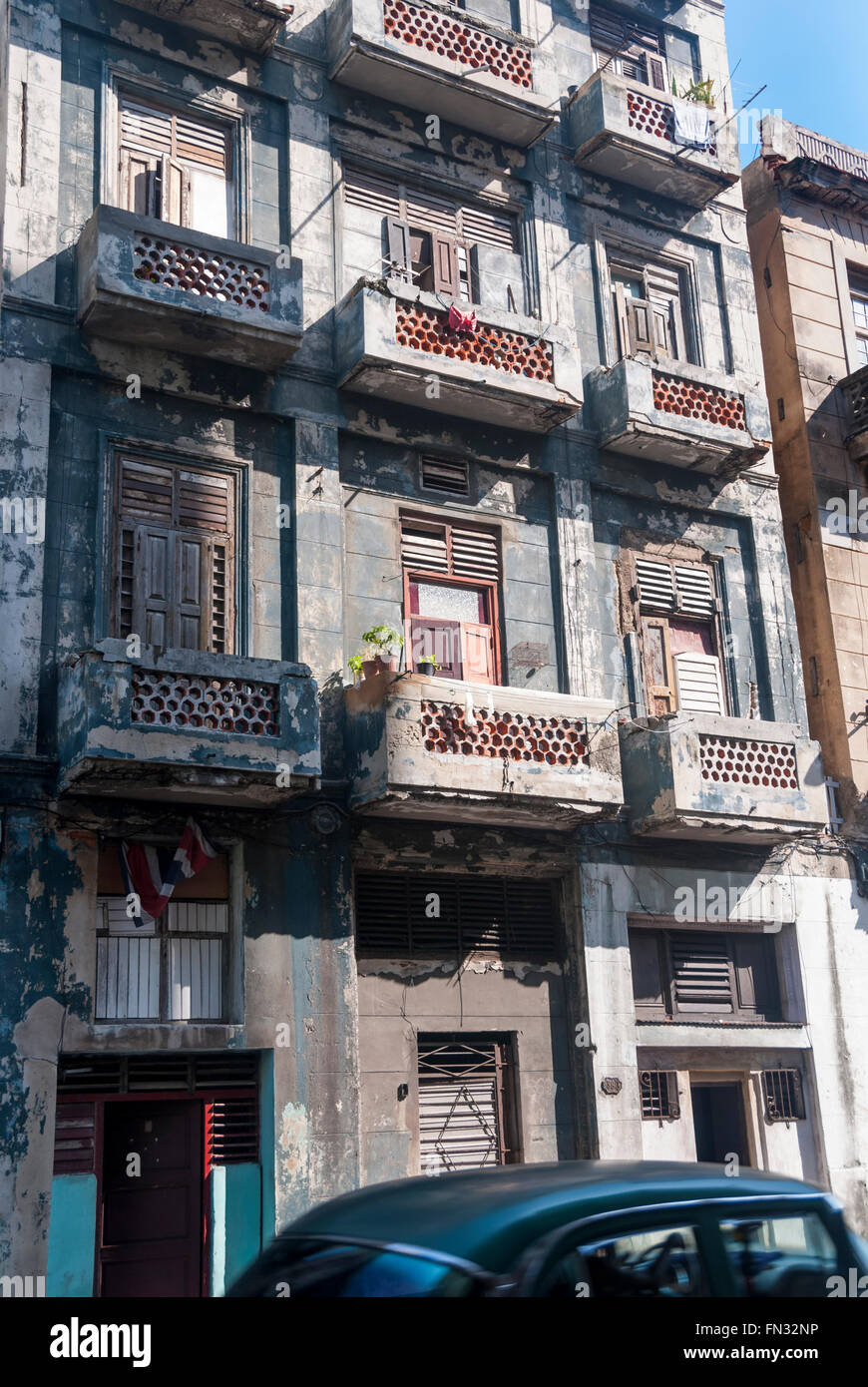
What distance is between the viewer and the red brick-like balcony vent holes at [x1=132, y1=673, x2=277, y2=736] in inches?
439

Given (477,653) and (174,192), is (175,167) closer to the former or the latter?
(174,192)

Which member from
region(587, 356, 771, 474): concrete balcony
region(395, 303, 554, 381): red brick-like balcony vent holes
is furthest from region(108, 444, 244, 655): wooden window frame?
region(587, 356, 771, 474): concrete balcony

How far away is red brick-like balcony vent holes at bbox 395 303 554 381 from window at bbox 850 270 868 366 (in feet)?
22.2

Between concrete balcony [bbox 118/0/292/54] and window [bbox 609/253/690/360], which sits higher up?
concrete balcony [bbox 118/0/292/54]

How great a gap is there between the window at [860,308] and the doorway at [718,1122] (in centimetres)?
1080

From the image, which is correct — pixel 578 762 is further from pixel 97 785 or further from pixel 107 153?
pixel 107 153

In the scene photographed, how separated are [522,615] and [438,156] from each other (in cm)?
585

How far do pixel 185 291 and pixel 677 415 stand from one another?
6337 mm

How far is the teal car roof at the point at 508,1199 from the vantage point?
170 inches

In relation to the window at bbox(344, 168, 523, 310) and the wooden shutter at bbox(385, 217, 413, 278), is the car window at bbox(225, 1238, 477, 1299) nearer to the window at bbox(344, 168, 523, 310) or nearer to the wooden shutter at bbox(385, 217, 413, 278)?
the window at bbox(344, 168, 523, 310)

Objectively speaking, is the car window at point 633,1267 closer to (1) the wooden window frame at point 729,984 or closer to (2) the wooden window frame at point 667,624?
(1) the wooden window frame at point 729,984

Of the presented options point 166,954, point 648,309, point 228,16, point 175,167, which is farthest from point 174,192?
point 166,954

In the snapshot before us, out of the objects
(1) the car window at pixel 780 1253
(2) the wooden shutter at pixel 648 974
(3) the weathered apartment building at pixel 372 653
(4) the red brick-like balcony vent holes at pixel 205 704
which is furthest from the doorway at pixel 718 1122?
(1) the car window at pixel 780 1253
